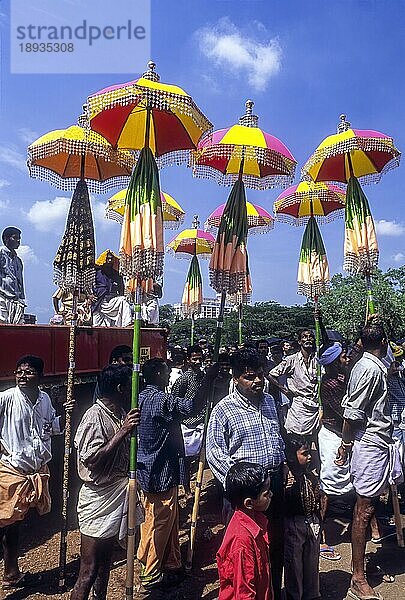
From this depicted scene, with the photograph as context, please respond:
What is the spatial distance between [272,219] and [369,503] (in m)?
4.76

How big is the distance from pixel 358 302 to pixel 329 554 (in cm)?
3220

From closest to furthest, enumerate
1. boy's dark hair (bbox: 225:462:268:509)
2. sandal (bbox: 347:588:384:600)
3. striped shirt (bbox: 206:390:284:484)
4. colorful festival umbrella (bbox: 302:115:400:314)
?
boy's dark hair (bbox: 225:462:268:509)
striped shirt (bbox: 206:390:284:484)
sandal (bbox: 347:588:384:600)
colorful festival umbrella (bbox: 302:115:400:314)

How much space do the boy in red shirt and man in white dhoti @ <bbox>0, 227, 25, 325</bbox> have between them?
467cm

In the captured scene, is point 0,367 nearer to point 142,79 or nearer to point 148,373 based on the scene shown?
point 148,373

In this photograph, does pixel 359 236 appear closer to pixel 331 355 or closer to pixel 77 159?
pixel 331 355

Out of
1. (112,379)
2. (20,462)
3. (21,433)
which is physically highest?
(112,379)

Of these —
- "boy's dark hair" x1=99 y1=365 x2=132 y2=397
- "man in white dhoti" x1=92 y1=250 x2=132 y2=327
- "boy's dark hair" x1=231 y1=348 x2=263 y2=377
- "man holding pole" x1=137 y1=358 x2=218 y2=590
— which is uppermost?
"man in white dhoti" x1=92 y1=250 x2=132 y2=327

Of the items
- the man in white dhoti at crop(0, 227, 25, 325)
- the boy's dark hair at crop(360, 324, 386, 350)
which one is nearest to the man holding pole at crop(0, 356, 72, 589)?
the man in white dhoti at crop(0, 227, 25, 325)

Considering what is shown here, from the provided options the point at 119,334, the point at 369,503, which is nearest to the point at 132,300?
the point at 369,503

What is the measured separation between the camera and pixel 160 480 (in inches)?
175

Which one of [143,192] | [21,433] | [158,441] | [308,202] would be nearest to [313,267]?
[308,202]

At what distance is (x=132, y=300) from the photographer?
15.4 ft

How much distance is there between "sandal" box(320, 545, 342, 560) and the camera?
15.9 feet

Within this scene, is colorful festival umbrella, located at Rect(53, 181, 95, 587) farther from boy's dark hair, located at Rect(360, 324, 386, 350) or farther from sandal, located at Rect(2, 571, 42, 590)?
boy's dark hair, located at Rect(360, 324, 386, 350)
